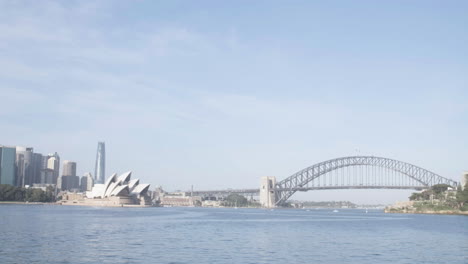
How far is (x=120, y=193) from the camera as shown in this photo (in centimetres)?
14088

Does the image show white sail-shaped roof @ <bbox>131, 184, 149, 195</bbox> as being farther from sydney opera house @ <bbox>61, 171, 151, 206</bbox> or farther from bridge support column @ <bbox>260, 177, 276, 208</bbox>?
bridge support column @ <bbox>260, 177, 276, 208</bbox>

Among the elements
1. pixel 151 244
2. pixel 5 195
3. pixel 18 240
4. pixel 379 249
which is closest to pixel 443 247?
pixel 379 249

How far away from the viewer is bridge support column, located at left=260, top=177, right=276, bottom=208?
167m

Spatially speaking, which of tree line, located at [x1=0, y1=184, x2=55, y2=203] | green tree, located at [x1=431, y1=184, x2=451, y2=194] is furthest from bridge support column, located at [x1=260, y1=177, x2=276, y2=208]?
tree line, located at [x1=0, y1=184, x2=55, y2=203]

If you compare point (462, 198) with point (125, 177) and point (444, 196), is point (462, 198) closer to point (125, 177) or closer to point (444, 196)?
point (444, 196)

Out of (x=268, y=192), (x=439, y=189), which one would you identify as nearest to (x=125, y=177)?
(x=268, y=192)

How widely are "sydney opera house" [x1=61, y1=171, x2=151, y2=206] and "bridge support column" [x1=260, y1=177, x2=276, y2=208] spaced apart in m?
36.9

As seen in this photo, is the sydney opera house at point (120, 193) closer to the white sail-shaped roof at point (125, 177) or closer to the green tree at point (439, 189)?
the white sail-shaped roof at point (125, 177)

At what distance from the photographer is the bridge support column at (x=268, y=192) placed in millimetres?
166875

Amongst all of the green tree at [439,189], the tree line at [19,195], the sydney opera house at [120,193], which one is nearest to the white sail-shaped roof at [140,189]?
the sydney opera house at [120,193]

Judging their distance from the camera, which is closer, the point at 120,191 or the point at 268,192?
the point at 120,191

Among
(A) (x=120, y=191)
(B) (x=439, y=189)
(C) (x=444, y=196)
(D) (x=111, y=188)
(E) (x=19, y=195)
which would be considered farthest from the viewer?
(E) (x=19, y=195)

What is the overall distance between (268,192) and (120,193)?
4843 cm

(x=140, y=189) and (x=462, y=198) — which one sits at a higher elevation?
(x=140, y=189)
